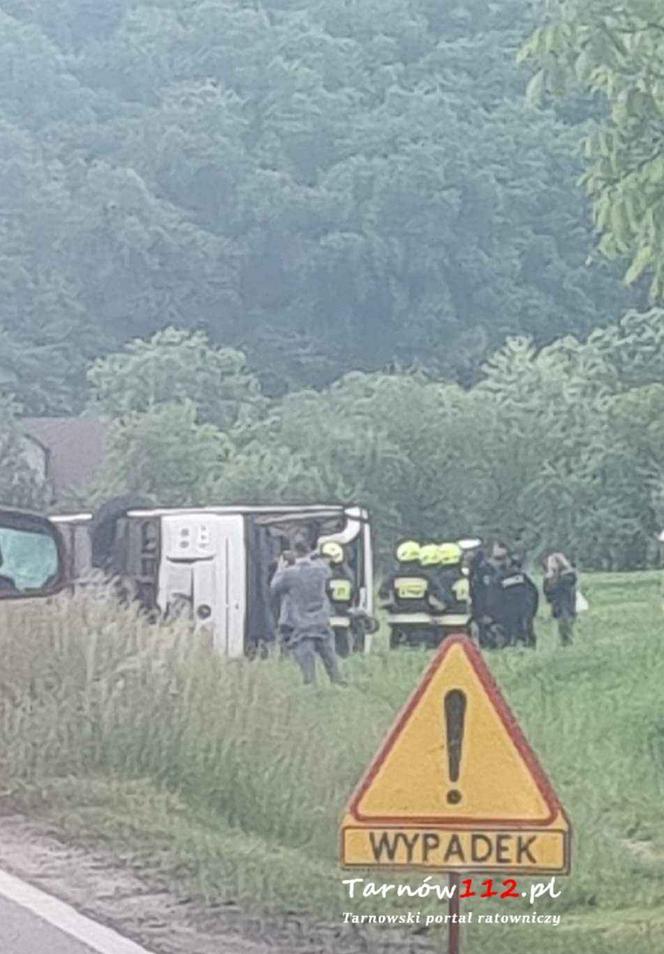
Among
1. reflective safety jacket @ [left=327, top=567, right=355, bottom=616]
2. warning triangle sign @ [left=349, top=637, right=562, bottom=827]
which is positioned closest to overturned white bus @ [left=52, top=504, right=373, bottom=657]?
reflective safety jacket @ [left=327, top=567, right=355, bottom=616]

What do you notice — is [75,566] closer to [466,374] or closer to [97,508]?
[97,508]

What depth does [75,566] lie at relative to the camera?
192 inches

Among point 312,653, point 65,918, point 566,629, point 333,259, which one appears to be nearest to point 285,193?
point 333,259

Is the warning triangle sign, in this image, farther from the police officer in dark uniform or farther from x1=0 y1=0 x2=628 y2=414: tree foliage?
x1=0 y1=0 x2=628 y2=414: tree foliage

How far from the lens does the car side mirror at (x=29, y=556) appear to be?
303cm

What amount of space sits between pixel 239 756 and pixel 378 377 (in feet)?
3.37

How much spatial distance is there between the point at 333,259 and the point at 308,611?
966 millimetres

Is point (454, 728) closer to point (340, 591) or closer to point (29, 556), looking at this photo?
point (29, 556)

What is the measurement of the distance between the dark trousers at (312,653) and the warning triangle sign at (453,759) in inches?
59.0

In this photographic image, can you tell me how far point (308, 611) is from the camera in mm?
4969

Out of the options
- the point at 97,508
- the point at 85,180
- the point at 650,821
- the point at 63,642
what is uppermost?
the point at 85,180

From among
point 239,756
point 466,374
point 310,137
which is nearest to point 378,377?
point 466,374

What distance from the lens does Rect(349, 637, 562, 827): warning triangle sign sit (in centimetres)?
335

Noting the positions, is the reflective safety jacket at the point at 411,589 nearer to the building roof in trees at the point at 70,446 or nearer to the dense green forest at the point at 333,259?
the dense green forest at the point at 333,259
